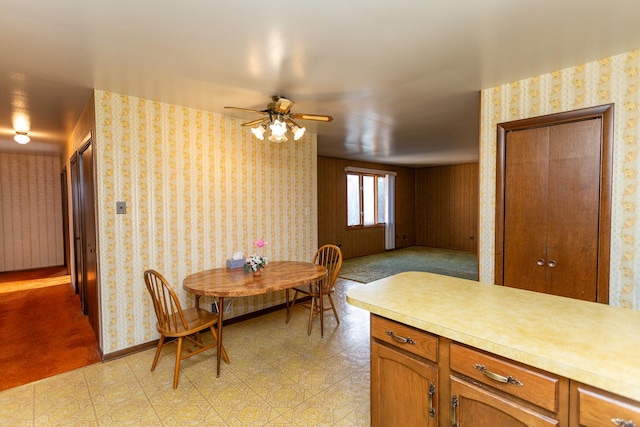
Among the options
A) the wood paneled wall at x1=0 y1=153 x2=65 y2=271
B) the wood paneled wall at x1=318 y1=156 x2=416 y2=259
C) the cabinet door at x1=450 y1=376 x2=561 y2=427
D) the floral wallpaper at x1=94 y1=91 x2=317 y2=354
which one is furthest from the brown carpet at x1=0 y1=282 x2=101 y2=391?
the wood paneled wall at x1=318 y1=156 x2=416 y2=259

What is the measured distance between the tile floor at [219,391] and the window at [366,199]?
15.9ft

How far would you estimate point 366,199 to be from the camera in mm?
8141

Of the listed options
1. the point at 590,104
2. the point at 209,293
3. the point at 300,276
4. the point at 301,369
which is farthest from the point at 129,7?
the point at 590,104

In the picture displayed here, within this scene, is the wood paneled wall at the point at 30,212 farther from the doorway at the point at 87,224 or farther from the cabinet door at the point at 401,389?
the cabinet door at the point at 401,389

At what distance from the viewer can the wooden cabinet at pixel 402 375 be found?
1.40 m

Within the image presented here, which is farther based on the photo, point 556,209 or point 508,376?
point 556,209

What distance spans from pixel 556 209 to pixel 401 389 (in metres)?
1.85

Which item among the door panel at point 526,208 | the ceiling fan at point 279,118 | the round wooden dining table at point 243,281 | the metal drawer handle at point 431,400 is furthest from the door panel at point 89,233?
the door panel at point 526,208

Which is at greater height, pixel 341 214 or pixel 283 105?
pixel 283 105

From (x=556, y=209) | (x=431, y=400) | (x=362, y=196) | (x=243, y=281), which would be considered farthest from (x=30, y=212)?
(x=556, y=209)

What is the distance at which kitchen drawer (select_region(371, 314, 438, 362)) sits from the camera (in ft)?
4.52

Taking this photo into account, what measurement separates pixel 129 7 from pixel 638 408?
8.16ft

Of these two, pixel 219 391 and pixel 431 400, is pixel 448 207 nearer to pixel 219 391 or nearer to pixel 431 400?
pixel 219 391

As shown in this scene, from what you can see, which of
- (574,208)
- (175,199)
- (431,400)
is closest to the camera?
(431,400)
